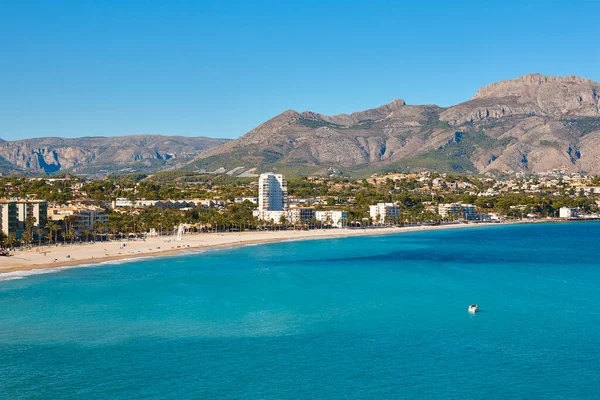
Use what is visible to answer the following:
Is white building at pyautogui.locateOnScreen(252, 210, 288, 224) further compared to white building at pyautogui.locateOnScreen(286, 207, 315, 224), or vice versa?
white building at pyautogui.locateOnScreen(286, 207, 315, 224)

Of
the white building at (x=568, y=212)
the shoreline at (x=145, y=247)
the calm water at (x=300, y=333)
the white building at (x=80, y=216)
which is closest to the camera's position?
the calm water at (x=300, y=333)

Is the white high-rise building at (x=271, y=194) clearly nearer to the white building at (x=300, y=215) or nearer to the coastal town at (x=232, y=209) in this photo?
the coastal town at (x=232, y=209)

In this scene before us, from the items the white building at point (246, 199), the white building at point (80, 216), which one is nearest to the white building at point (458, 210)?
the white building at point (246, 199)

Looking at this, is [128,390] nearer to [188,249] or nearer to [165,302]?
[165,302]

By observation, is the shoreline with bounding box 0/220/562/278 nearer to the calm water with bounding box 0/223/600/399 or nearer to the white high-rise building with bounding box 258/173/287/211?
the calm water with bounding box 0/223/600/399

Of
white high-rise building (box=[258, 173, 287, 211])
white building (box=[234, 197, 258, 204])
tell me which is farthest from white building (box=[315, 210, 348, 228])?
white building (box=[234, 197, 258, 204])

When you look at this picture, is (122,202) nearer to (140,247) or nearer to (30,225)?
(30,225)

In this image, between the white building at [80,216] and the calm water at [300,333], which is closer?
the calm water at [300,333]
